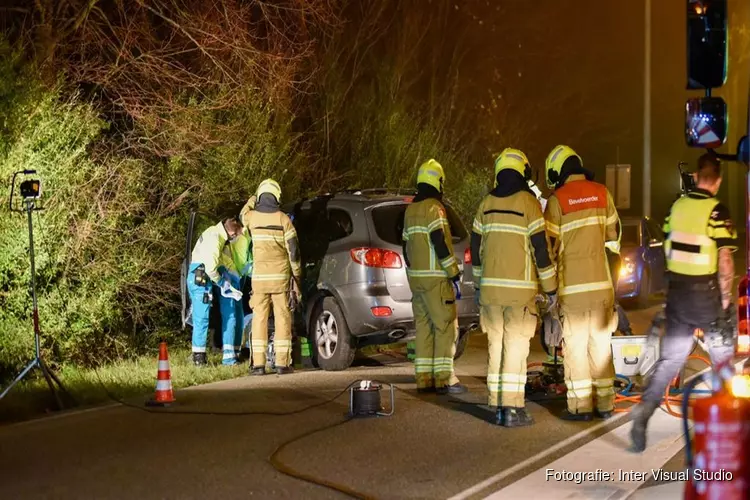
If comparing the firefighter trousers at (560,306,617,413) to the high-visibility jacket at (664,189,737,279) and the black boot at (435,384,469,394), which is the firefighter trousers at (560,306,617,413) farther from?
the black boot at (435,384,469,394)

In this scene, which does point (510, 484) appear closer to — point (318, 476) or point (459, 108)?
point (318, 476)

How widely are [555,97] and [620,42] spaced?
17.8 ft

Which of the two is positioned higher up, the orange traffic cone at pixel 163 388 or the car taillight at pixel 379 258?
the car taillight at pixel 379 258

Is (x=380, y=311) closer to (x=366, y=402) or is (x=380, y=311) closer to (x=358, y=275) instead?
(x=358, y=275)

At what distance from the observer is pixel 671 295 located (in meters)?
7.46

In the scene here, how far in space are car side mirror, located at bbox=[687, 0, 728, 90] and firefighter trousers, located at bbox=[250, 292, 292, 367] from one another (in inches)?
215

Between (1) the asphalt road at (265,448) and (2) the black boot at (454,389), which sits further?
(2) the black boot at (454,389)

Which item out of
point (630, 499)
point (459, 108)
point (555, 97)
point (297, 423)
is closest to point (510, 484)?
point (630, 499)

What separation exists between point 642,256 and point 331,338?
7709 mm

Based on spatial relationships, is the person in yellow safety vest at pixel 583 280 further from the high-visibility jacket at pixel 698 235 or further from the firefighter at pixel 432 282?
the firefighter at pixel 432 282

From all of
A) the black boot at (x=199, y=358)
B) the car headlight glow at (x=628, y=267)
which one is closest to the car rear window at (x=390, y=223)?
the black boot at (x=199, y=358)

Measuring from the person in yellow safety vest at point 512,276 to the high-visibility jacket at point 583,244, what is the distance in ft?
0.50

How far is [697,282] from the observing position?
7.33 meters

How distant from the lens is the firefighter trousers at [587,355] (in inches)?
334
